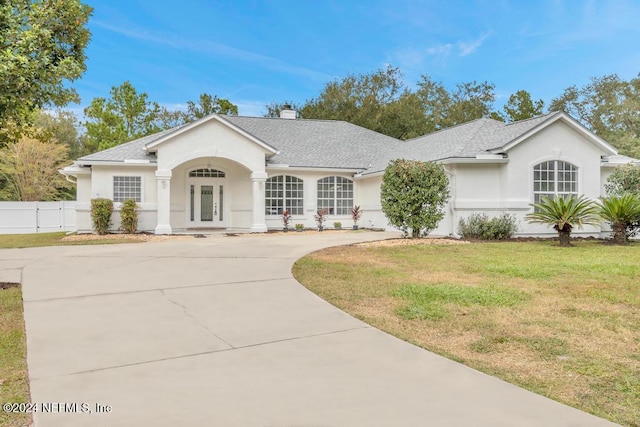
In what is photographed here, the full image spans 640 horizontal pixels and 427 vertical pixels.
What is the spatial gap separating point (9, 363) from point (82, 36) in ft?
19.5

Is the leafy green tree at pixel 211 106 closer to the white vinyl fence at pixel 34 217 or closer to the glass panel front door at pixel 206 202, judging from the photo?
the white vinyl fence at pixel 34 217

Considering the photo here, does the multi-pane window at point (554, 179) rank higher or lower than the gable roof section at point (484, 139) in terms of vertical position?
lower

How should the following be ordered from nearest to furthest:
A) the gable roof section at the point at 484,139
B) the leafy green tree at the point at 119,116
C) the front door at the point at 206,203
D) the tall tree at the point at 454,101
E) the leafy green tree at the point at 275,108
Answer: the gable roof section at the point at 484,139 → the front door at the point at 206,203 → the leafy green tree at the point at 119,116 → the leafy green tree at the point at 275,108 → the tall tree at the point at 454,101

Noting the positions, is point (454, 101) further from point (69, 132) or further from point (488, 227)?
point (69, 132)

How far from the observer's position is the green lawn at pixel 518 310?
12.4 feet

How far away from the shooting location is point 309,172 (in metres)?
22.2

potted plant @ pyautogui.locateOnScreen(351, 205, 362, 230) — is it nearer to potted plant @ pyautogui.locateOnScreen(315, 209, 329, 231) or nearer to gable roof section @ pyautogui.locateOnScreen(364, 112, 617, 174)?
potted plant @ pyautogui.locateOnScreen(315, 209, 329, 231)

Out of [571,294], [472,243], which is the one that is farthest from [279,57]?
[571,294]

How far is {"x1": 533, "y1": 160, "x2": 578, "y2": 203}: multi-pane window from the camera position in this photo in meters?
17.3

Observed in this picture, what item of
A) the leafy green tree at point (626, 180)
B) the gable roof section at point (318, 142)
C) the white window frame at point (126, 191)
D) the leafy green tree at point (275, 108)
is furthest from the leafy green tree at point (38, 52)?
the leafy green tree at point (275, 108)

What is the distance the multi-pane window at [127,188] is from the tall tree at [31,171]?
1959cm

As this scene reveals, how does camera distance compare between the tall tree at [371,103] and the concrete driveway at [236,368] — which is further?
the tall tree at [371,103]

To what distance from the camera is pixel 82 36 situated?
773cm

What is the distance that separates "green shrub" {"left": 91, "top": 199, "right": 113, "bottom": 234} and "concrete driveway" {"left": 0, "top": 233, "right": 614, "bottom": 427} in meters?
11.6
